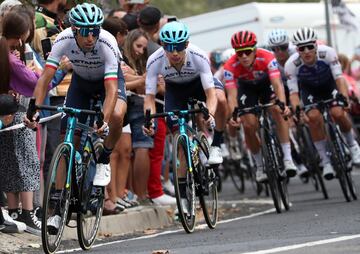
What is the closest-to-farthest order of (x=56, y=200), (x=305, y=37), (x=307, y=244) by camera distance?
(x=307, y=244)
(x=56, y=200)
(x=305, y=37)

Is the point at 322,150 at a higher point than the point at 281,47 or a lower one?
lower

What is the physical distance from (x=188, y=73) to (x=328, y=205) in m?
3.32

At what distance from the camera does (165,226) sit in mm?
14719

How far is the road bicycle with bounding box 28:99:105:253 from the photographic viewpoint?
424 inches

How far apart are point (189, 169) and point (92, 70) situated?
146 cm

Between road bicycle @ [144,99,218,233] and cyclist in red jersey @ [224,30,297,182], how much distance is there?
7.88 feet

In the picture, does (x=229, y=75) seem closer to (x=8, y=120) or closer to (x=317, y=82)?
(x=317, y=82)

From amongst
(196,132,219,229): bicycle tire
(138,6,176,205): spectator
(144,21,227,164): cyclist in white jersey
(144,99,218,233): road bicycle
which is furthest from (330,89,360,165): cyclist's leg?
(144,99,218,233): road bicycle

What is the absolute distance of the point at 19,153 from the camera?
1250 centimetres

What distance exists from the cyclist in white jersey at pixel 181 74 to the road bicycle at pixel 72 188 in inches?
62.5

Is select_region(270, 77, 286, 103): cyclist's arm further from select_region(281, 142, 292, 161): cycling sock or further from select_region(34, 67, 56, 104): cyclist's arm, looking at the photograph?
select_region(34, 67, 56, 104): cyclist's arm

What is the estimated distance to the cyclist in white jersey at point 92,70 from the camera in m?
11.7

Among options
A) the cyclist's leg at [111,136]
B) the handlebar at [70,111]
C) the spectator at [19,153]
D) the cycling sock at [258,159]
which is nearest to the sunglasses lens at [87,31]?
the cyclist's leg at [111,136]

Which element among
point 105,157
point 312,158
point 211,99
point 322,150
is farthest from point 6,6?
point 312,158
